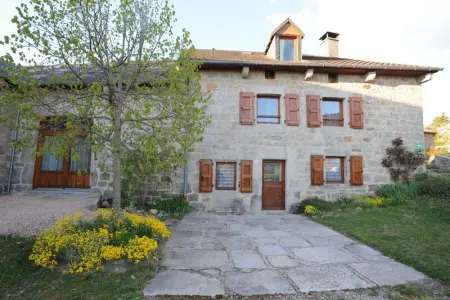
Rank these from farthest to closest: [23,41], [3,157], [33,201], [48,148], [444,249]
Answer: [3,157] → [33,201] → [444,249] → [48,148] → [23,41]

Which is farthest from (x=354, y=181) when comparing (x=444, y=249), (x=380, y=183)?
(x=444, y=249)

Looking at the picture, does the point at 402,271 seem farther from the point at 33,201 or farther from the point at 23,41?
the point at 33,201

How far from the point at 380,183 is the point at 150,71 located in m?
8.43

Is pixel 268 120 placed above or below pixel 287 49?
below

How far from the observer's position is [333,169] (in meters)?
8.24

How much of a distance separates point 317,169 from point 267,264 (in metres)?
5.24

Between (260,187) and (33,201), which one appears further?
(260,187)

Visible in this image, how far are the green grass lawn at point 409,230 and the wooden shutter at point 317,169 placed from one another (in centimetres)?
121

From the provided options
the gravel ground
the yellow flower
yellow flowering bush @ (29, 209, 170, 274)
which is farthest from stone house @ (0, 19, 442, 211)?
the yellow flower

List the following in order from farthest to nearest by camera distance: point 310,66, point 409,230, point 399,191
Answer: point 310,66 < point 399,191 < point 409,230

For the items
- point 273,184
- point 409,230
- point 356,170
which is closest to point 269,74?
point 273,184

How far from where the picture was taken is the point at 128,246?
10.8 feet

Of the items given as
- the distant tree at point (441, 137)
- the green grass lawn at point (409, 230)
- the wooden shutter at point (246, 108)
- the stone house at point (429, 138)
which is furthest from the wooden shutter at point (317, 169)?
the stone house at point (429, 138)

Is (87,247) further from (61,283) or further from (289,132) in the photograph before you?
(289,132)
